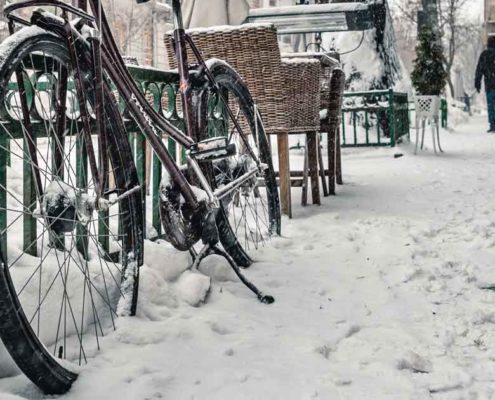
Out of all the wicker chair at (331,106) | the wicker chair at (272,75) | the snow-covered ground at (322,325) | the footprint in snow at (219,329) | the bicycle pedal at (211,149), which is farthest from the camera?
the wicker chair at (331,106)

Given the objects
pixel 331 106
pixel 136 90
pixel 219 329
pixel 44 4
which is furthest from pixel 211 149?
pixel 331 106

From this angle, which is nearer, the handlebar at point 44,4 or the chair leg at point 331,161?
the handlebar at point 44,4

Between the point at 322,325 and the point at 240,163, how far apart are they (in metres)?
1.20

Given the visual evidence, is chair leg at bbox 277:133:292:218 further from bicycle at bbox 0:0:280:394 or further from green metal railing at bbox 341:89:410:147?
green metal railing at bbox 341:89:410:147

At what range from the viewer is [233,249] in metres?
3.29

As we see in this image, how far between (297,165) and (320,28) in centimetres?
187

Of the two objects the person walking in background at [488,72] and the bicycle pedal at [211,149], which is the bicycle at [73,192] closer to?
the bicycle pedal at [211,149]

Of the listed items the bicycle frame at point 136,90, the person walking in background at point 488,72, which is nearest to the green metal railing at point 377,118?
the person walking in background at point 488,72

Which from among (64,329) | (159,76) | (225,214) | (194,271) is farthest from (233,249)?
(64,329)

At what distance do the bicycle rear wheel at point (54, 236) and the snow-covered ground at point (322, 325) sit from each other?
109 mm

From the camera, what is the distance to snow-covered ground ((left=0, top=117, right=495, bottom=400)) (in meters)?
1.95

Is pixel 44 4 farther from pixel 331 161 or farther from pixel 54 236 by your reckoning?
pixel 331 161

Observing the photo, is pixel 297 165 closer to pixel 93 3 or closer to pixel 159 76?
pixel 159 76

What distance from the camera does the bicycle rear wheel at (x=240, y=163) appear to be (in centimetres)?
328
